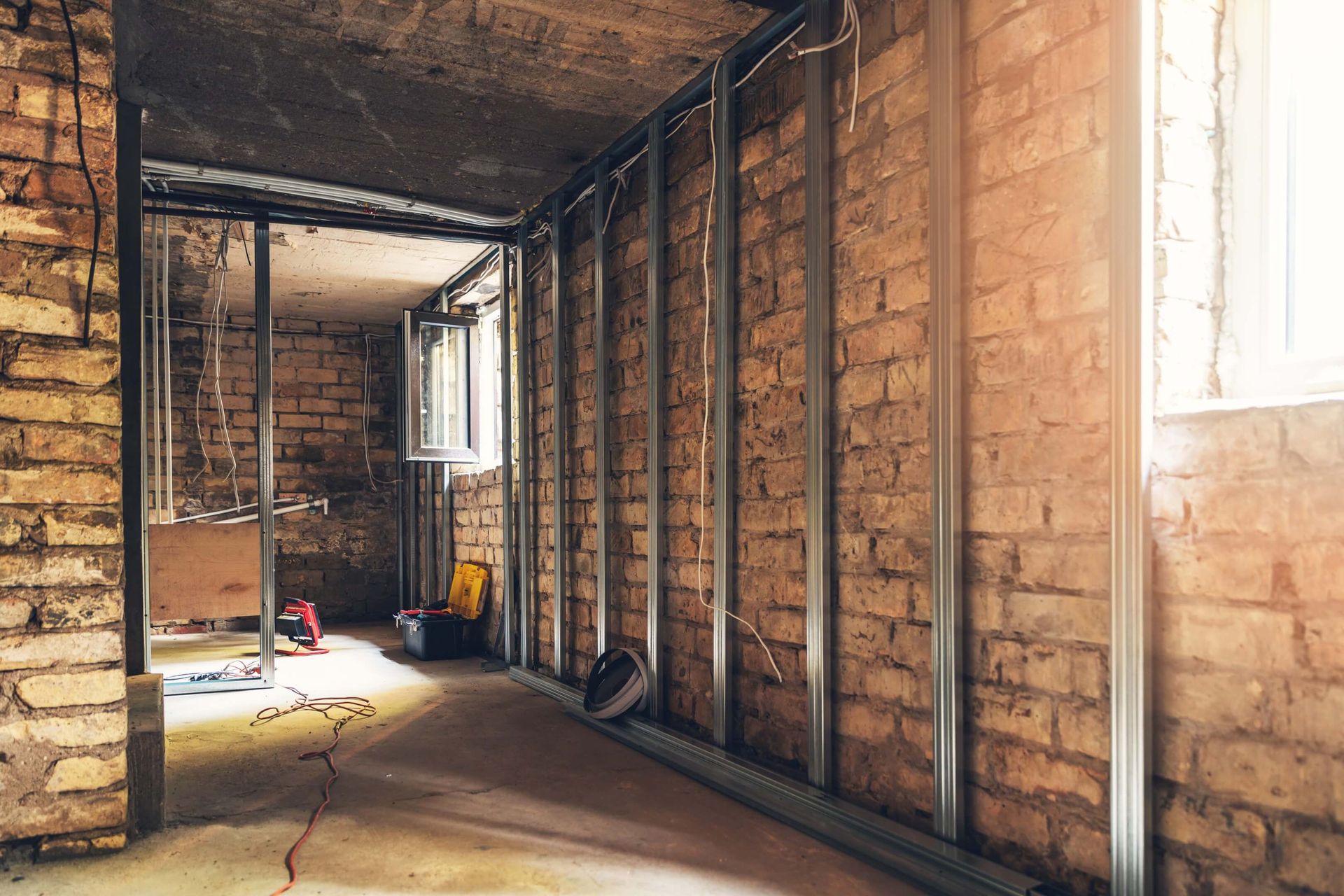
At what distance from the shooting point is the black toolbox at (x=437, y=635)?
603 centimetres

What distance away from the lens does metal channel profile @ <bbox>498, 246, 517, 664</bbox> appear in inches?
217

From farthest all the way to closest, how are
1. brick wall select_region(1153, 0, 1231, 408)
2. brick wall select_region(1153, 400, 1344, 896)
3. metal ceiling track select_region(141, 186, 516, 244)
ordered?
1. metal ceiling track select_region(141, 186, 516, 244)
2. brick wall select_region(1153, 0, 1231, 408)
3. brick wall select_region(1153, 400, 1344, 896)

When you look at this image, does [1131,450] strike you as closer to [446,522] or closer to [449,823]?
[449,823]

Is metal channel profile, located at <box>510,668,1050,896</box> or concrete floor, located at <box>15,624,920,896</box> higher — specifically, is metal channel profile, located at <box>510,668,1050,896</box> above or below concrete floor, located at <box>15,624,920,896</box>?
above

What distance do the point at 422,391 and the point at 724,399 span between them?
352 centimetres

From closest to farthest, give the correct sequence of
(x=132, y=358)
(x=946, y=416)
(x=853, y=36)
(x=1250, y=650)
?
1. (x=1250, y=650)
2. (x=946, y=416)
3. (x=853, y=36)
4. (x=132, y=358)

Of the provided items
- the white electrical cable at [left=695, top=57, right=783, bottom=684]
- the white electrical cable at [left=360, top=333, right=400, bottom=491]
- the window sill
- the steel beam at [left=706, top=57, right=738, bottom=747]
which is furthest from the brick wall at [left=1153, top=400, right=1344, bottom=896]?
the white electrical cable at [left=360, top=333, right=400, bottom=491]

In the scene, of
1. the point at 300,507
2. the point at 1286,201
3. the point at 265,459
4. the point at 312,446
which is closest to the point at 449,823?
the point at 1286,201

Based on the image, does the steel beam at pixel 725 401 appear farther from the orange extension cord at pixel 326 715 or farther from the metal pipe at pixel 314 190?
the metal pipe at pixel 314 190

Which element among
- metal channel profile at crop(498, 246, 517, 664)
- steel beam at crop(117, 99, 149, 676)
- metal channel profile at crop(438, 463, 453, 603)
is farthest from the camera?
metal channel profile at crop(438, 463, 453, 603)

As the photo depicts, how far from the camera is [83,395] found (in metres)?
2.63

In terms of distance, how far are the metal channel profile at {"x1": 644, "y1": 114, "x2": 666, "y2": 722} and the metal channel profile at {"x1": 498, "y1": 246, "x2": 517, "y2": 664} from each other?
1.80 m

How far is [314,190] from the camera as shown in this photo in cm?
486

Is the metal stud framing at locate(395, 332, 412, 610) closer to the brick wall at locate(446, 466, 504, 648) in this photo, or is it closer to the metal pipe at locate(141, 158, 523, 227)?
the brick wall at locate(446, 466, 504, 648)
